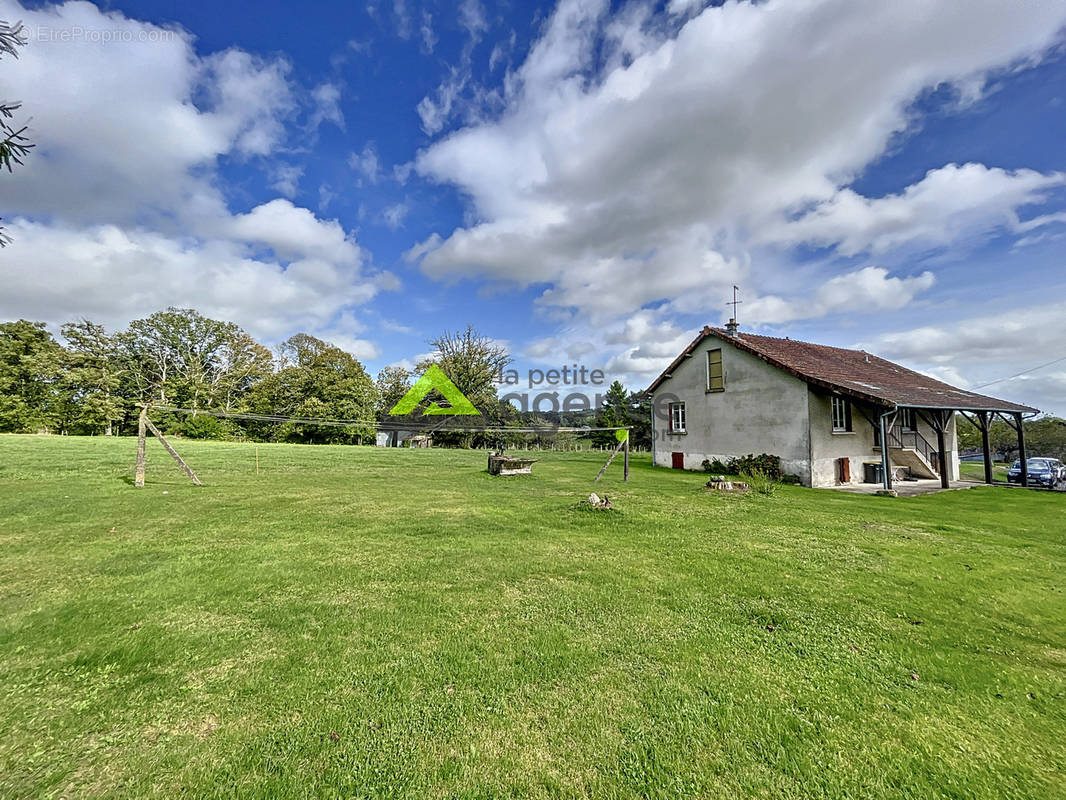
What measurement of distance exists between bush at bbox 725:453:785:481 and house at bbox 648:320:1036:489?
0.25 m

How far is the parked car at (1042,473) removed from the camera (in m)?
15.5

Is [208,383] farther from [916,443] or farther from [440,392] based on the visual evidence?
[916,443]

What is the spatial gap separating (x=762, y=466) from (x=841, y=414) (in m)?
3.62

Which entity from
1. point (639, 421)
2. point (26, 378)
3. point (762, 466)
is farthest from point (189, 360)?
point (762, 466)

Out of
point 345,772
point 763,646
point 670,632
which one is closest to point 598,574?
point 670,632

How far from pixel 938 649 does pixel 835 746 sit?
194 centimetres

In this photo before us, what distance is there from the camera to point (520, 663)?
9.71 ft

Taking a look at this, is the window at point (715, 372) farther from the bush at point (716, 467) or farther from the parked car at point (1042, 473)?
the parked car at point (1042, 473)

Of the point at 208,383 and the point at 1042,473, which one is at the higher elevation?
the point at 208,383

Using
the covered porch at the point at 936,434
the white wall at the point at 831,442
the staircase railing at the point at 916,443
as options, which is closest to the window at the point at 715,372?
the white wall at the point at 831,442

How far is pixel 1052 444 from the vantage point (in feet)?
100

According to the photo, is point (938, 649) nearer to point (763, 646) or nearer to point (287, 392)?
point (763, 646)

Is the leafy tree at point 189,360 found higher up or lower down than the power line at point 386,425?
higher up

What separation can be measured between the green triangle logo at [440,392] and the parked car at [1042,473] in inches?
1262
